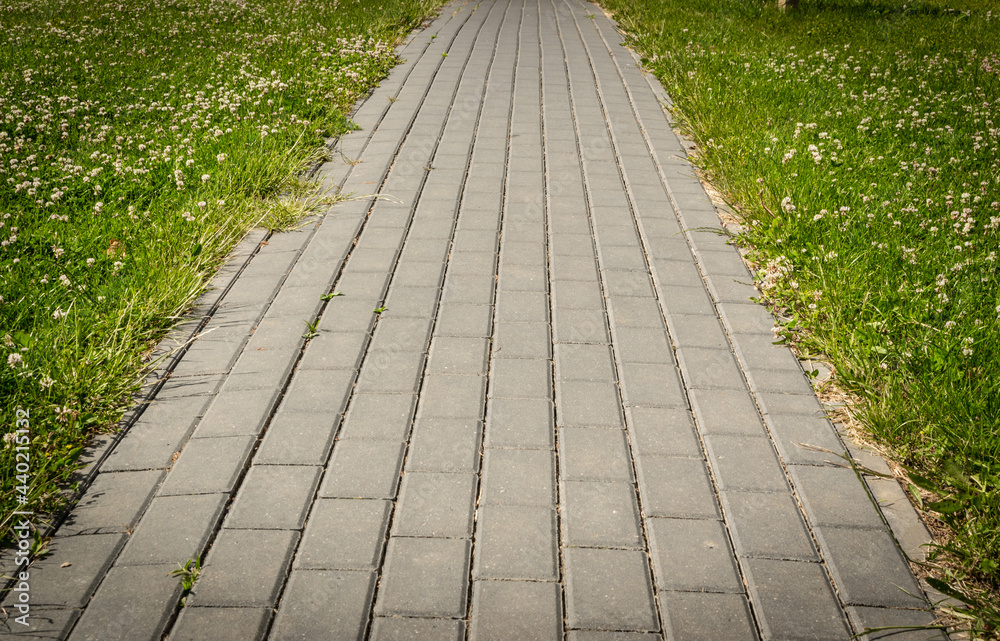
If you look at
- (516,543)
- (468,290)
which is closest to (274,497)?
(516,543)

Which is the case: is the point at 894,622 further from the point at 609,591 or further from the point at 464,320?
the point at 464,320

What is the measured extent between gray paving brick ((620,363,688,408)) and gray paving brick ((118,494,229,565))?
1.87m

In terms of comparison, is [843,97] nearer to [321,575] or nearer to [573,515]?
[573,515]

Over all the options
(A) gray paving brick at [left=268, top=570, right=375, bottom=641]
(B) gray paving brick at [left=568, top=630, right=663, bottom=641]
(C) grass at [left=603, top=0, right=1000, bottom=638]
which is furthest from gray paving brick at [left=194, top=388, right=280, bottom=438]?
(C) grass at [left=603, top=0, right=1000, bottom=638]

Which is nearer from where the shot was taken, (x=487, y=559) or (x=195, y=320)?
(x=487, y=559)

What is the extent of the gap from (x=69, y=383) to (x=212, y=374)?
23.8 inches

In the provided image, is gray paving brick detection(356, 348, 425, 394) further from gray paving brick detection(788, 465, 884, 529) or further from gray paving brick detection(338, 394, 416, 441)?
gray paving brick detection(788, 465, 884, 529)

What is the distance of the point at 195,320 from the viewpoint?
12.3ft

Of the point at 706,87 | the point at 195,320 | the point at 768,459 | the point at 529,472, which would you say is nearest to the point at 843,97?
the point at 706,87

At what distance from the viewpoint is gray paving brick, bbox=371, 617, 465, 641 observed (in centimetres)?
215

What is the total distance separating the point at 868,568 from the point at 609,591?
0.96 meters

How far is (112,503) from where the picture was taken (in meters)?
2.64

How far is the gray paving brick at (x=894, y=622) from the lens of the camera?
7.23 feet

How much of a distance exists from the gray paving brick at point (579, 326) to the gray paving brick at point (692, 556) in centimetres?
127
